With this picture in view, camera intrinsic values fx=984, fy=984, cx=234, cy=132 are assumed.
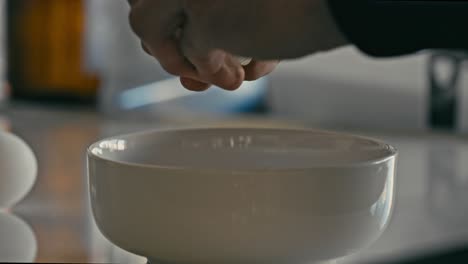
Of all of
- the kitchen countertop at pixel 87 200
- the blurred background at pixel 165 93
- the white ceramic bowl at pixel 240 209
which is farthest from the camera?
the blurred background at pixel 165 93

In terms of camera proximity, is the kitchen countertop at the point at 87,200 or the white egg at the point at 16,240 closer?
the white egg at the point at 16,240

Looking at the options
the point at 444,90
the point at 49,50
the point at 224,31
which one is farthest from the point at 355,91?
the point at 224,31

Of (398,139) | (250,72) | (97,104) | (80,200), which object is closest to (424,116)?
(398,139)

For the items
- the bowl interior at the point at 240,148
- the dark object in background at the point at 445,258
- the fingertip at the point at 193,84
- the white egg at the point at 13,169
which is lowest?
the dark object in background at the point at 445,258

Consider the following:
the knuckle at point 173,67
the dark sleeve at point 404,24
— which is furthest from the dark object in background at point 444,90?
the dark sleeve at point 404,24

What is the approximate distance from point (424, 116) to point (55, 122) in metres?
0.66

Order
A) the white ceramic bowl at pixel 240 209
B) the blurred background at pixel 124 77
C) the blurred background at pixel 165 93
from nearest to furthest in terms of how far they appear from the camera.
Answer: the white ceramic bowl at pixel 240 209
the blurred background at pixel 165 93
the blurred background at pixel 124 77

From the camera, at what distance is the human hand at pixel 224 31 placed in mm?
506

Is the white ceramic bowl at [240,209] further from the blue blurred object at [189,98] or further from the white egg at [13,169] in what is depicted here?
the blue blurred object at [189,98]

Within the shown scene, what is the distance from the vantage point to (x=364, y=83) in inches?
71.2

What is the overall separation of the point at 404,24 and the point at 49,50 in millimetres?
1526

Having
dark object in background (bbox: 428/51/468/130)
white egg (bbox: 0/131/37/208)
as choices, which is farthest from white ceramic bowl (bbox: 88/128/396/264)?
dark object in background (bbox: 428/51/468/130)

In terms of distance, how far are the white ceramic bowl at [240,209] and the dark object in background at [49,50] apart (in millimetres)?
1327

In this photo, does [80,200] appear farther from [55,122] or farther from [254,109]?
[254,109]
